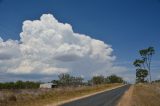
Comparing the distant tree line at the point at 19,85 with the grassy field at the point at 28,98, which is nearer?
the grassy field at the point at 28,98

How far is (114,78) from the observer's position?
625ft

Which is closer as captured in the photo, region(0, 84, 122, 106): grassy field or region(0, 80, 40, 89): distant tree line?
region(0, 84, 122, 106): grassy field

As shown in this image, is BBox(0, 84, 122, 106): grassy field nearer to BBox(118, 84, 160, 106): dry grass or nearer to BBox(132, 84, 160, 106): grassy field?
BBox(118, 84, 160, 106): dry grass

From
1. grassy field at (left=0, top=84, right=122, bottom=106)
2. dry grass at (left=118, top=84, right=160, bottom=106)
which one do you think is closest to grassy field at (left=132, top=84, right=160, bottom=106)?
dry grass at (left=118, top=84, right=160, bottom=106)

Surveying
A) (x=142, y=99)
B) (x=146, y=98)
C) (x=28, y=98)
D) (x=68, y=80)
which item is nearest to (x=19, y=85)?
(x=68, y=80)

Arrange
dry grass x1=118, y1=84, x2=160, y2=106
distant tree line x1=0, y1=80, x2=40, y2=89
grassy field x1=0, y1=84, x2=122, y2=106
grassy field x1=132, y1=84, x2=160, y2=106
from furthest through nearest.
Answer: distant tree line x1=0, y1=80, x2=40, y2=89 < grassy field x1=0, y1=84, x2=122, y2=106 < grassy field x1=132, y1=84, x2=160, y2=106 < dry grass x1=118, y1=84, x2=160, y2=106

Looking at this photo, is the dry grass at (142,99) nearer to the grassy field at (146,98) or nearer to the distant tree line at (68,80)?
the grassy field at (146,98)

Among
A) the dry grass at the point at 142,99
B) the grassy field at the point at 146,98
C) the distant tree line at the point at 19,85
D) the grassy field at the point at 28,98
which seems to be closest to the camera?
the dry grass at the point at 142,99

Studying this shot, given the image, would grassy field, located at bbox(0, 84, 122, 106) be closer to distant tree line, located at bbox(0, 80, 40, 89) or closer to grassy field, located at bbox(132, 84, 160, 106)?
grassy field, located at bbox(132, 84, 160, 106)

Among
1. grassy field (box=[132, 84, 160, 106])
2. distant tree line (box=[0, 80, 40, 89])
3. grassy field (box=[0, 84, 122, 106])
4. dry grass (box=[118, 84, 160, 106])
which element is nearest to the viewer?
dry grass (box=[118, 84, 160, 106])

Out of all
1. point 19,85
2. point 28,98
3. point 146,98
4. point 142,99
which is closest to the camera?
point 142,99

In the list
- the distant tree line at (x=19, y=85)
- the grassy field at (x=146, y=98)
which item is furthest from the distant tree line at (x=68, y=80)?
the grassy field at (x=146, y=98)

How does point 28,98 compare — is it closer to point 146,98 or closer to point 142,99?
point 142,99

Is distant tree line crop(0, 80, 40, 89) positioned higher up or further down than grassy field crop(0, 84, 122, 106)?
higher up
